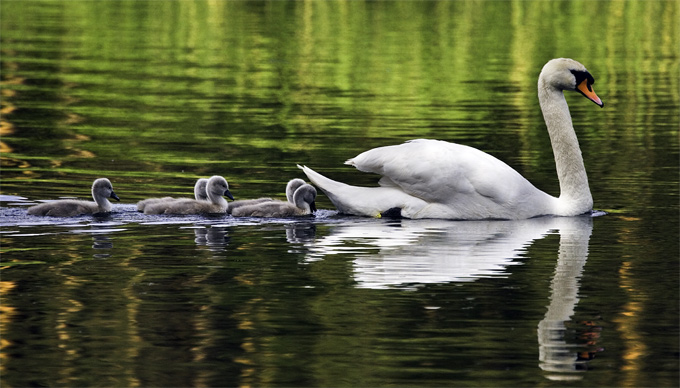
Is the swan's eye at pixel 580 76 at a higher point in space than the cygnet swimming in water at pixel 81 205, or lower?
higher

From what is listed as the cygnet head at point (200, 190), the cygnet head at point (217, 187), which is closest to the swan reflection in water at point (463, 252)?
the cygnet head at point (217, 187)

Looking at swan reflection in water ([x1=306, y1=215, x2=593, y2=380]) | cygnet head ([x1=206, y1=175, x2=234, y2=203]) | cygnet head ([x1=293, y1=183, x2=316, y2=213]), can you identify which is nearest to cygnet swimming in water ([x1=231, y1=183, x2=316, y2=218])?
cygnet head ([x1=293, y1=183, x2=316, y2=213])

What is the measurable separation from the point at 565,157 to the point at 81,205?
16.0 feet

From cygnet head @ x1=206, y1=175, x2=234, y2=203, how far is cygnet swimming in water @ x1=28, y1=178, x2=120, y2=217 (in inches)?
36.5

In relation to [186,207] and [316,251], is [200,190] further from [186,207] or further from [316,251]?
[316,251]

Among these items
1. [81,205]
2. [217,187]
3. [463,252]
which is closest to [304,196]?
[217,187]

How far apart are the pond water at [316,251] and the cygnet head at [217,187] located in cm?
36

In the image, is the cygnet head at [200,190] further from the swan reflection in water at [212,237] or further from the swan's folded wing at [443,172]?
the swan's folded wing at [443,172]

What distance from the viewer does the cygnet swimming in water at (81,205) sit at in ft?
41.4

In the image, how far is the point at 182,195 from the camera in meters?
14.2

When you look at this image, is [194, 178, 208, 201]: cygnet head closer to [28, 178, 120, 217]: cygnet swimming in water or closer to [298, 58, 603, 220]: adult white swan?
[28, 178, 120, 217]: cygnet swimming in water

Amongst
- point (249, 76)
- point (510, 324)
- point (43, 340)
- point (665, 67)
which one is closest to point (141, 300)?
point (43, 340)

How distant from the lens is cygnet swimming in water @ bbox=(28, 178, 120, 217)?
12625mm

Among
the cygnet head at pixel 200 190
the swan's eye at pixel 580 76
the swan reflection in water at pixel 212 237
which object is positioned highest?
the swan's eye at pixel 580 76
